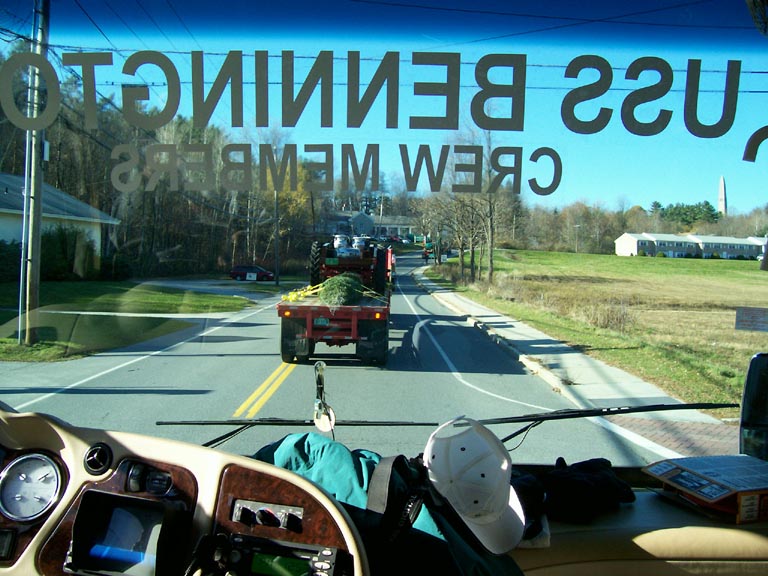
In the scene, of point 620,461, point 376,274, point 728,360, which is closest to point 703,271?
point 728,360

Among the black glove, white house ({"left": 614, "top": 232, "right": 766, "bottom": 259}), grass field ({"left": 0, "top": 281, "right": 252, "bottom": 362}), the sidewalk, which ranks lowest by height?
the sidewalk

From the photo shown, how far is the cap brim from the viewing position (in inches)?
84.9

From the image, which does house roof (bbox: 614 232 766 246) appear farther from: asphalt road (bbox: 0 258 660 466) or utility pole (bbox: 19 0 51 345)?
utility pole (bbox: 19 0 51 345)

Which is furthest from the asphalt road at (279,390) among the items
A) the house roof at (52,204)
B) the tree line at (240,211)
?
the house roof at (52,204)

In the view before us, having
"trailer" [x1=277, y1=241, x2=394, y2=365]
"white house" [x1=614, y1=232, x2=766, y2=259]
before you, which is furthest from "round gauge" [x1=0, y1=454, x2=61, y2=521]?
"trailer" [x1=277, y1=241, x2=394, y2=365]

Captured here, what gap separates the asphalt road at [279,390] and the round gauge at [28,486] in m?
1.24

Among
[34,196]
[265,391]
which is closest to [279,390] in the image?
[265,391]

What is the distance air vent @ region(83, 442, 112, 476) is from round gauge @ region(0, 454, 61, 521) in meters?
0.13

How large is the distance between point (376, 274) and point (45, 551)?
12.9 m

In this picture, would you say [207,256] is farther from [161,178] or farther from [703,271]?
[703,271]

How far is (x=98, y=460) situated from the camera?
2123 mm

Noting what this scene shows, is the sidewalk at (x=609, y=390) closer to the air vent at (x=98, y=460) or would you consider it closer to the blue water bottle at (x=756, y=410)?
the blue water bottle at (x=756, y=410)

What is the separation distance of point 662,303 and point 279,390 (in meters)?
4.32

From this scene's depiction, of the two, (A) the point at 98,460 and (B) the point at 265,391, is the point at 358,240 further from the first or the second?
(A) the point at 98,460
